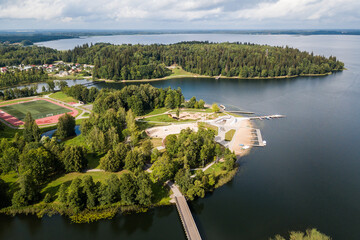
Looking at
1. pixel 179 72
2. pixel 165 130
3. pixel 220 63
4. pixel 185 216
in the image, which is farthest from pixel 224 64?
pixel 185 216

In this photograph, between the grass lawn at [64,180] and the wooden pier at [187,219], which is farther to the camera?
the grass lawn at [64,180]

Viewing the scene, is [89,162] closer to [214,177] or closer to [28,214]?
[28,214]

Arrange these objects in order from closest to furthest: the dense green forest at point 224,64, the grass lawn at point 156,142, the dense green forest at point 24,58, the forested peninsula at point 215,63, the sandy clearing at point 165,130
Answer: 1. the grass lawn at point 156,142
2. the sandy clearing at point 165,130
3. the dense green forest at point 224,64
4. the forested peninsula at point 215,63
5. the dense green forest at point 24,58

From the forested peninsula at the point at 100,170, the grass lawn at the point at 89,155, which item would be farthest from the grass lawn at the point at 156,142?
the grass lawn at the point at 89,155

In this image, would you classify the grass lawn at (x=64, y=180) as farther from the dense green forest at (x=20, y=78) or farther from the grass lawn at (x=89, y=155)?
the dense green forest at (x=20, y=78)

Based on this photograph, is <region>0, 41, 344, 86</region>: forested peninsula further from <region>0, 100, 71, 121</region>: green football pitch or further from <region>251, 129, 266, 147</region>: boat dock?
<region>251, 129, 266, 147</region>: boat dock
